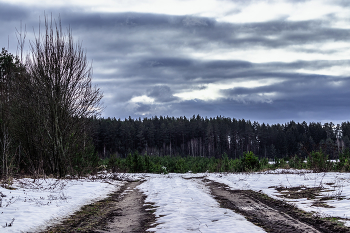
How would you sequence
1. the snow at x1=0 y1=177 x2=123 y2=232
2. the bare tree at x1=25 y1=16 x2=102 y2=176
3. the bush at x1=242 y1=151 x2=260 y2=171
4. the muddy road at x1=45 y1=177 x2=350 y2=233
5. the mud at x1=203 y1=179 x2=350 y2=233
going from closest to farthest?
the mud at x1=203 y1=179 x2=350 y2=233
the muddy road at x1=45 y1=177 x2=350 y2=233
the snow at x1=0 y1=177 x2=123 y2=232
the bare tree at x1=25 y1=16 x2=102 y2=176
the bush at x1=242 y1=151 x2=260 y2=171

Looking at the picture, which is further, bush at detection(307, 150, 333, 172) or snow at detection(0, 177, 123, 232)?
bush at detection(307, 150, 333, 172)

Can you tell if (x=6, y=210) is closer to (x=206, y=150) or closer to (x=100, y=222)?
(x=100, y=222)

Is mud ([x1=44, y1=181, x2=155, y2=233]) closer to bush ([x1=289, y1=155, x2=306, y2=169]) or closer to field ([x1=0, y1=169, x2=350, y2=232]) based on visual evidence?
field ([x1=0, y1=169, x2=350, y2=232])

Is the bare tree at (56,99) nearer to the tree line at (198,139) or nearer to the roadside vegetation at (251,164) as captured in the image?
the roadside vegetation at (251,164)

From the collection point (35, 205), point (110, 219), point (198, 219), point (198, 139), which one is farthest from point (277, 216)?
point (198, 139)

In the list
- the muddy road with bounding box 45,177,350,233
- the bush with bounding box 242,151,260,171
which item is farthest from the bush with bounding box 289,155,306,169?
the muddy road with bounding box 45,177,350,233

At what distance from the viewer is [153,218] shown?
23.9 feet

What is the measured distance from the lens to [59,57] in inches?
647

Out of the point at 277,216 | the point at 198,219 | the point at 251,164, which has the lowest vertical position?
the point at 251,164

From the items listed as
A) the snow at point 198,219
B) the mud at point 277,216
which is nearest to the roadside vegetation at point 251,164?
the mud at point 277,216

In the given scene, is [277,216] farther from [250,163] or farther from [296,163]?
[296,163]

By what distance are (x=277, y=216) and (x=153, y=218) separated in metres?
3.27

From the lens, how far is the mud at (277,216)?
19.4 feet

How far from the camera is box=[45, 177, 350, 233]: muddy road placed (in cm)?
612
